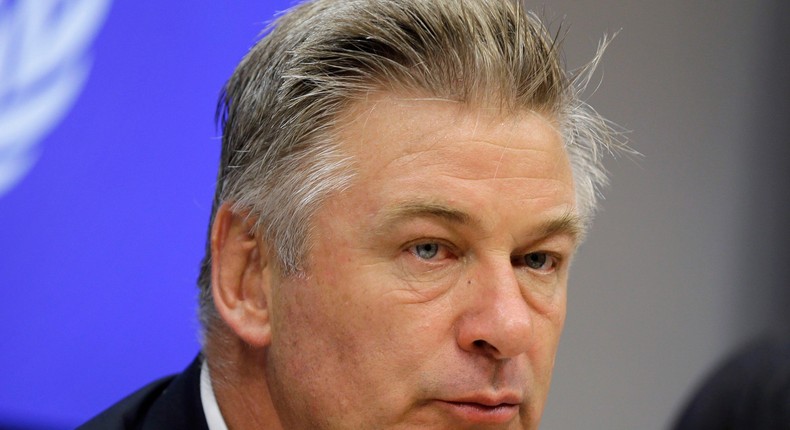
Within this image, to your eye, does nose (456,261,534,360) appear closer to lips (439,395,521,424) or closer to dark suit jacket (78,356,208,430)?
lips (439,395,521,424)

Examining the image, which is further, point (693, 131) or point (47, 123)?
point (693, 131)

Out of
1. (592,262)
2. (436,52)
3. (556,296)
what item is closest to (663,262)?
(592,262)

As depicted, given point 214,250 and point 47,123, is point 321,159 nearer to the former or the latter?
point 214,250

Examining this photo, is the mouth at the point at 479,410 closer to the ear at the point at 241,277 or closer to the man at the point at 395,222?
the man at the point at 395,222

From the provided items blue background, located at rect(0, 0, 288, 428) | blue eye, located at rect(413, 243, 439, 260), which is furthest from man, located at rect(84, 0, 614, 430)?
blue background, located at rect(0, 0, 288, 428)

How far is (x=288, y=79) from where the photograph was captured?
7.13 ft

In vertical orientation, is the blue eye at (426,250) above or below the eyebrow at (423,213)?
below

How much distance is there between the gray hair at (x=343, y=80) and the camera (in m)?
2.12

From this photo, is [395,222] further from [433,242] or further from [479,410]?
[479,410]

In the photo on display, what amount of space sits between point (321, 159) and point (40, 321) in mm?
1309

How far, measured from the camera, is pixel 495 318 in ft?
6.48

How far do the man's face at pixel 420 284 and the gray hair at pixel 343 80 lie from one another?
1.7 inches

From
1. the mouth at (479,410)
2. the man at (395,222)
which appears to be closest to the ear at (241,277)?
the man at (395,222)

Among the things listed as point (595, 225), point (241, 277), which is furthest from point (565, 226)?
point (595, 225)
